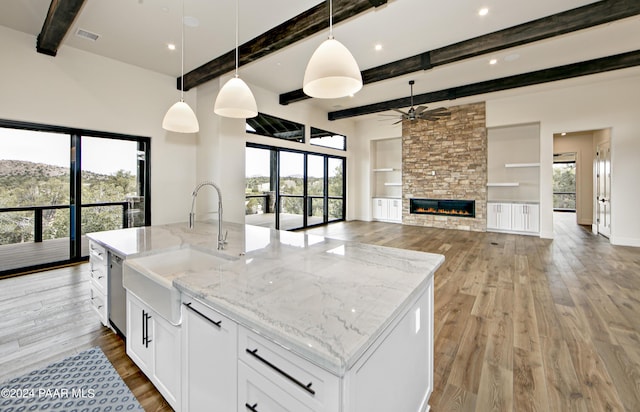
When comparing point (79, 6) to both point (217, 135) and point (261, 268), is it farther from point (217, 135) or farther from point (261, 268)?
point (261, 268)

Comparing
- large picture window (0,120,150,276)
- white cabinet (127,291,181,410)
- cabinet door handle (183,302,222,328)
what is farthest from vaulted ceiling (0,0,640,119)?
→ white cabinet (127,291,181,410)

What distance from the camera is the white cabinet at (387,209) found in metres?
9.25

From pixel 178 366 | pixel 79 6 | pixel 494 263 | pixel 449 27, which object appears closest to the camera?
pixel 178 366

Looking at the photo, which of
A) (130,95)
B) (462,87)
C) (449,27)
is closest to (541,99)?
(462,87)

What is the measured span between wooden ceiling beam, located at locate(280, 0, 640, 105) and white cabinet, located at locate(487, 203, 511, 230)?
179 inches

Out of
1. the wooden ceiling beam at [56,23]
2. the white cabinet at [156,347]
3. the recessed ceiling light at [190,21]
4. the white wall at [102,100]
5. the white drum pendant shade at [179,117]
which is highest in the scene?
the recessed ceiling light at [190,21]

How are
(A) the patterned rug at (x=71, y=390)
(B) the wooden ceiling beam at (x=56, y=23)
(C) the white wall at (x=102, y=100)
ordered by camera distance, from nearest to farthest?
1. (A) the patterned rug at (x=71, y=390)
2. (B) the wooden ceiling beam at (x=56, y=23)
3. (C) the white wall at (x=102, y=100)

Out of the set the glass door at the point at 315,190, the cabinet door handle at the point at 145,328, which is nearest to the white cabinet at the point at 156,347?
the cabinet door handle at the point at 145,328

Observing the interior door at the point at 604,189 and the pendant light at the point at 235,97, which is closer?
the pendant light at the point at 235,97

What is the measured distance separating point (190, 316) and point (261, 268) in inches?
15.9

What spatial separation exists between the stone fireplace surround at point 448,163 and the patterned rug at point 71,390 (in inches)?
321

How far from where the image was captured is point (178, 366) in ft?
4.70

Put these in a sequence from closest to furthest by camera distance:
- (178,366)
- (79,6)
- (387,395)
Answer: (387,395) < (178,366) < (79,6)

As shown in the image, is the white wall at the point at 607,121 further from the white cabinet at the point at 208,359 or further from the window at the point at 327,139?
the white cabinet at the point at 208,359
